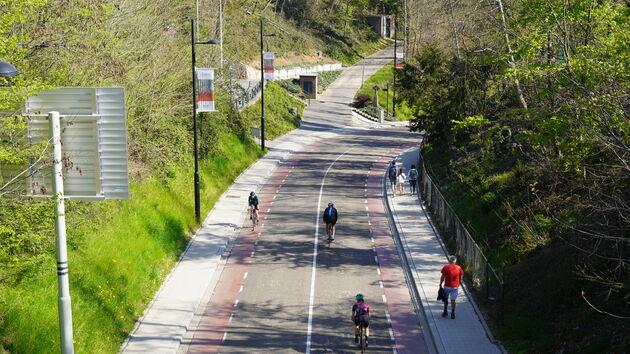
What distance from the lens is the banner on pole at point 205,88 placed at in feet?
94.6

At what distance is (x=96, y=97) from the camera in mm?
11359

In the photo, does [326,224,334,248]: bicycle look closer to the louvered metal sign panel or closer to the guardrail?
the guardrail

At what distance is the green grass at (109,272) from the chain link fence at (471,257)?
981cm

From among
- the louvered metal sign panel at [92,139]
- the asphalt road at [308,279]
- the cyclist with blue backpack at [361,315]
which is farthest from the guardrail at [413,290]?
the louvered metal sign panel at [92,139]

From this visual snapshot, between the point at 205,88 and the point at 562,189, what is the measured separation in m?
14.9

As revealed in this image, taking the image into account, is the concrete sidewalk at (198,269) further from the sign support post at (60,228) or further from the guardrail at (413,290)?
the guardrail at (413,290)

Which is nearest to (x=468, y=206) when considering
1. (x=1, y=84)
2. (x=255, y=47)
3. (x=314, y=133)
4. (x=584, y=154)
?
(x=584, y=154)

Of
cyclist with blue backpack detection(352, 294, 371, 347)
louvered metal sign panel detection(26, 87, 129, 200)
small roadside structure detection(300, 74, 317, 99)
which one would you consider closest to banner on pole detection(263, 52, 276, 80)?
small roadside structure detection(300, 74, 317, 99)

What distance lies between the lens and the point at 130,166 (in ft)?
87.6

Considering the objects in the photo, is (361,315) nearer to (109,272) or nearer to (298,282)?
(298,282)

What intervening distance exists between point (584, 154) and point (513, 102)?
17367 mm

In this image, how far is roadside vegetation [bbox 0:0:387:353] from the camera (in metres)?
14.2

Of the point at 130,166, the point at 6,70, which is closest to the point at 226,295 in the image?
the point at 130,166

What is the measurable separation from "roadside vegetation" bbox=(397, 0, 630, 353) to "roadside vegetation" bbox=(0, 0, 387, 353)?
10.4 m
